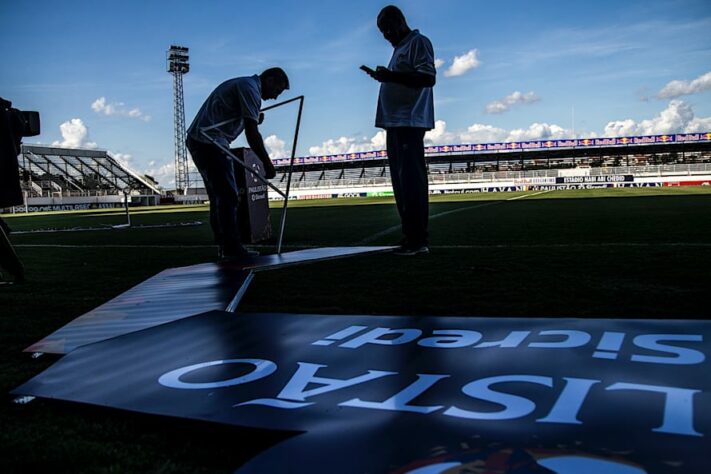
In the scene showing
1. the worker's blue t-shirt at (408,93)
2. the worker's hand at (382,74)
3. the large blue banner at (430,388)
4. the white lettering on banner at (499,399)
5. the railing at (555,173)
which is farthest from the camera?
the railing at (555,173)

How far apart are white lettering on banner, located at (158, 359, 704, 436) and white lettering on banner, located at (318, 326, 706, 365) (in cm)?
19

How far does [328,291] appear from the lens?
101 inches

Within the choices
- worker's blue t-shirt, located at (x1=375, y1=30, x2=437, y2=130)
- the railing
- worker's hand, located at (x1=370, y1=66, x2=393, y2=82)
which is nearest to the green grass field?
worker's blue t-shirt, located at (x1=375, y1=30, x2=437, y2=130)

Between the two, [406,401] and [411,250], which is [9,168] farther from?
[406,401]

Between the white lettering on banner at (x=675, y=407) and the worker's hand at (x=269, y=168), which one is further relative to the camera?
the worker's hand at (x=269, y=168)

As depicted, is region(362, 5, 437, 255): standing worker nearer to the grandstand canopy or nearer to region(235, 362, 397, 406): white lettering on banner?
region(235, 362, 397, 406): white lettering on banner

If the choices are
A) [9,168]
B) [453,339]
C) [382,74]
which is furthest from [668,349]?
[9,168]

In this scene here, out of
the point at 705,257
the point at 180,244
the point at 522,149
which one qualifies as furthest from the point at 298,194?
the point at 705,257

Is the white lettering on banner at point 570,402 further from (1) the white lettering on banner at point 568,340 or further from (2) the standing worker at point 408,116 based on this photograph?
(2) the standing worker at point 408,116

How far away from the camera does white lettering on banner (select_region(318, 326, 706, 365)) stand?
48.2 inches

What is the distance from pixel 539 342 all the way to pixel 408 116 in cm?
262

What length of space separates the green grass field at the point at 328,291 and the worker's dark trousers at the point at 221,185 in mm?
403

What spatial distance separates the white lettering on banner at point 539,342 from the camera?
48.2 inches

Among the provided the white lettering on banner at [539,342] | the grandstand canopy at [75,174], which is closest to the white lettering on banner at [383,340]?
the white lettering on banner at [539,342]
